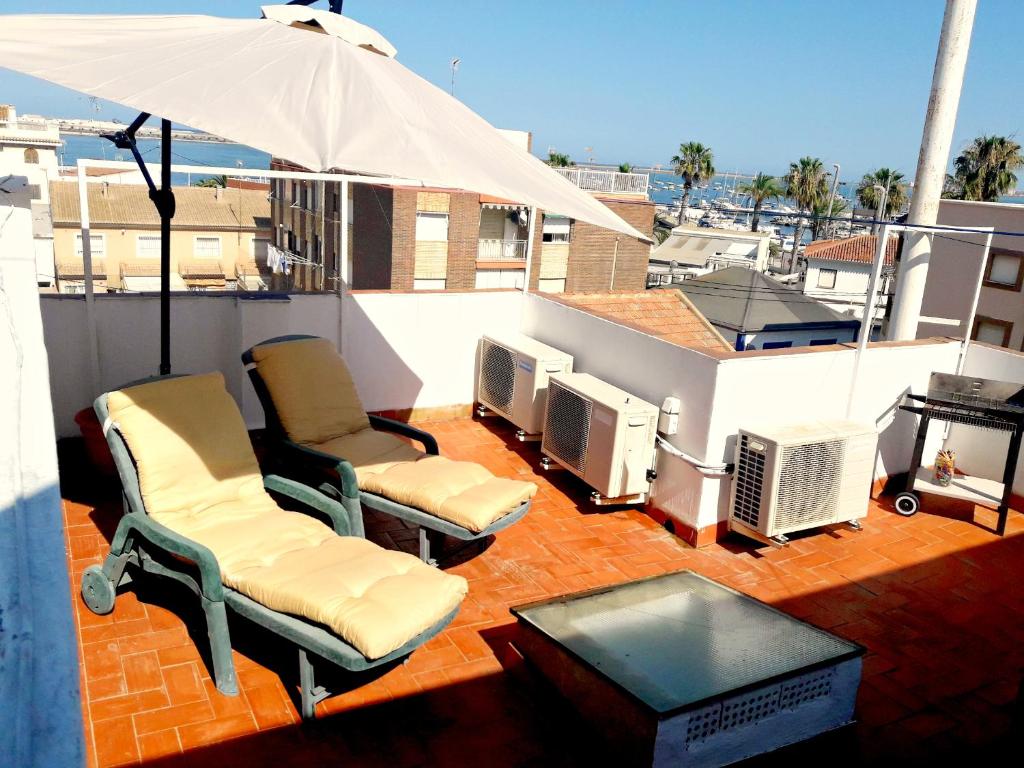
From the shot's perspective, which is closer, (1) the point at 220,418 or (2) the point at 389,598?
(2) the point at 389,598

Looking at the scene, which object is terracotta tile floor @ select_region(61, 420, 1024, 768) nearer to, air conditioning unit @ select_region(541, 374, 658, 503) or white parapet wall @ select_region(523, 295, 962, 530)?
air conditioning unit @ select_region(541, 374, 658, 503)

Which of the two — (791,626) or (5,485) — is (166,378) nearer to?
(5,485)

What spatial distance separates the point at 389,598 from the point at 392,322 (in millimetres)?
4085

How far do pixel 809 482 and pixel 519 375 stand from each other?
267 cm

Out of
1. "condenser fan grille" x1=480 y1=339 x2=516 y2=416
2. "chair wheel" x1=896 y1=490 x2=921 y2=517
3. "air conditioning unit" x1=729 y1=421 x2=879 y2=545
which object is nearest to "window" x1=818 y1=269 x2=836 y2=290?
"chair wheel" x1=896 y1=490 x2=921 y2=517

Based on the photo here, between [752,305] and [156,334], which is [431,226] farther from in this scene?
[156,334]

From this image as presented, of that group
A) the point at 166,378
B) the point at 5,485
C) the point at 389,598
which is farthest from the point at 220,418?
the point at 5,485

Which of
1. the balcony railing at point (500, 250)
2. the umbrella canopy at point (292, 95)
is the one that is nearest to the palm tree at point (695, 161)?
the balcony railing at point (500, 250)

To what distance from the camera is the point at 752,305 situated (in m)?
23.4

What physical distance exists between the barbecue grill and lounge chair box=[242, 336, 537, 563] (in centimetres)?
343

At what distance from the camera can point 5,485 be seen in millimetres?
2010

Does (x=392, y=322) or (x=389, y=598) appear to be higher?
Result: (x=392, y=322)

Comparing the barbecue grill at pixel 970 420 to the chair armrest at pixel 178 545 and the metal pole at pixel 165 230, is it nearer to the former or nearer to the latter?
the chair armrest at pixel 178 545

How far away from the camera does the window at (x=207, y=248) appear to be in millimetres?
46031
